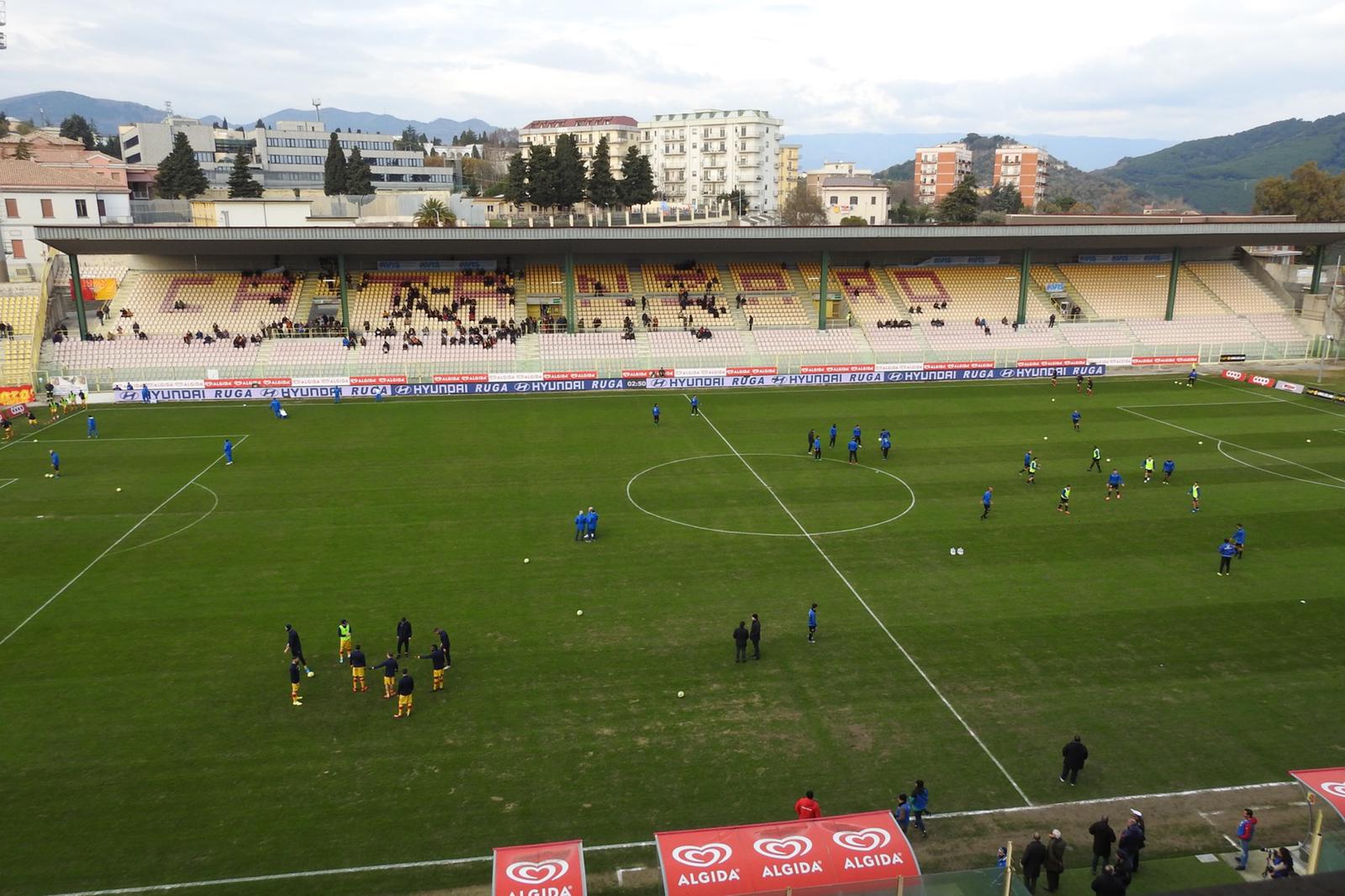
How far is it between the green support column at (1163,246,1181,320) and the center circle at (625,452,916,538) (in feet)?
131

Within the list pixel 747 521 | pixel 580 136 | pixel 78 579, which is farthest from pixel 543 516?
pixel 580 136

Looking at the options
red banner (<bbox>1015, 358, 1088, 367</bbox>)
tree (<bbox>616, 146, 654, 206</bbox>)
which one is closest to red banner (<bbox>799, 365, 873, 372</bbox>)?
red banner (<bbox>1015, 358, 1088, 367</bbox>)

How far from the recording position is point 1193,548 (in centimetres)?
2561

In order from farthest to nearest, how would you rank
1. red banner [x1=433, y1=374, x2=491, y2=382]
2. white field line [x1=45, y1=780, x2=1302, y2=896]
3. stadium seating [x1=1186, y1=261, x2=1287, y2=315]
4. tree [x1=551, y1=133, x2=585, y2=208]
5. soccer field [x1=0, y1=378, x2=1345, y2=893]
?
tree [x1=551, y1=133, x2=585, y2=208] → stadium seating [x1=1186, y1=261, x2=1287, y2=315] → red banner [x1=433, y1=374, x2=491, y2=382] → soccer field [x1=0, y1=378, x2=1345, y2=893] → white field line [x1=45, y1=780, x2=1302, y2=896]

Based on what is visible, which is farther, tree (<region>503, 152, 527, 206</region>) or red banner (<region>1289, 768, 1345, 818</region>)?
tree (<region>503, 152, 527, 206</region>)

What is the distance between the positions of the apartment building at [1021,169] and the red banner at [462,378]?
155 m

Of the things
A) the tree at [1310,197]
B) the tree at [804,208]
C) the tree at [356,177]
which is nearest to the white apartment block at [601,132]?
the tree at [804,208]

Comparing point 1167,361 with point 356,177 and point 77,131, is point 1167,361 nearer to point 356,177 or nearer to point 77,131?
point 356,177

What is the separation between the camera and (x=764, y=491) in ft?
103

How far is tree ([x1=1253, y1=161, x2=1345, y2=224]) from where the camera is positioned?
8488cm

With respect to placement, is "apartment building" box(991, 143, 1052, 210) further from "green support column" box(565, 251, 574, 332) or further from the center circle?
the center circle

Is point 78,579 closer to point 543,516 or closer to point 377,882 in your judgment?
point 543,516

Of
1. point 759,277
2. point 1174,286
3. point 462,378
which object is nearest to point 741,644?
point 462,378

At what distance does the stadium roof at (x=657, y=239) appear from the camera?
5162cm
